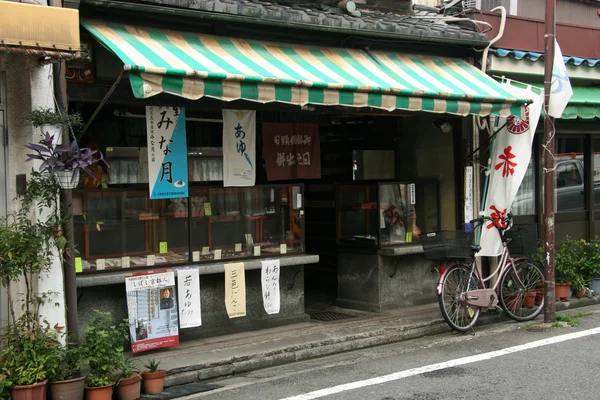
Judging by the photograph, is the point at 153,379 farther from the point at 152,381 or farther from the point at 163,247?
the point at 163,247

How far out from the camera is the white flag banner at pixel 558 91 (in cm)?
1001

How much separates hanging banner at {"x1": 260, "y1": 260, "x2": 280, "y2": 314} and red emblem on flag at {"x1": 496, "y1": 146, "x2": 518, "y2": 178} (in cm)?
375

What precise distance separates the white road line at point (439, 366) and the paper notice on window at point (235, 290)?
229 cm

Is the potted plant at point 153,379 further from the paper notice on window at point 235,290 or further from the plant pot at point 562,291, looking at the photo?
the plant pot at point 562,291

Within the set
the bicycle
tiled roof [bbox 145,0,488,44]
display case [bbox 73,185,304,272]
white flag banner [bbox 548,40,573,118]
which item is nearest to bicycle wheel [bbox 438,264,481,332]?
the bicycle

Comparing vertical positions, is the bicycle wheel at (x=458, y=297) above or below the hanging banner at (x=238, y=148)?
below

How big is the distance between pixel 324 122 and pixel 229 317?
4485 mm

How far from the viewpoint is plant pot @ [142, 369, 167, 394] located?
23.4 ft

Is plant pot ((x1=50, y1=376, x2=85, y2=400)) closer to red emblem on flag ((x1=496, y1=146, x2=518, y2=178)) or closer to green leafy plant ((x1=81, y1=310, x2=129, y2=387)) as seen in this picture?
green leafy plant ((x1=81, y1=310, x2=129, y2=387))

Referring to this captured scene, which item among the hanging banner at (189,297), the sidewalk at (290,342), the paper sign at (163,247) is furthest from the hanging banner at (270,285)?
the paper sign at (163,247)

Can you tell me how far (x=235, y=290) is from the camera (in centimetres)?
905

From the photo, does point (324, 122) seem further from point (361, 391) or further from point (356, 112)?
point (361, 391)

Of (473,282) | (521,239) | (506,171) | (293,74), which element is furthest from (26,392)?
(506,171)

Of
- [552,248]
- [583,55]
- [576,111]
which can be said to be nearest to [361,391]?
[552,248]
